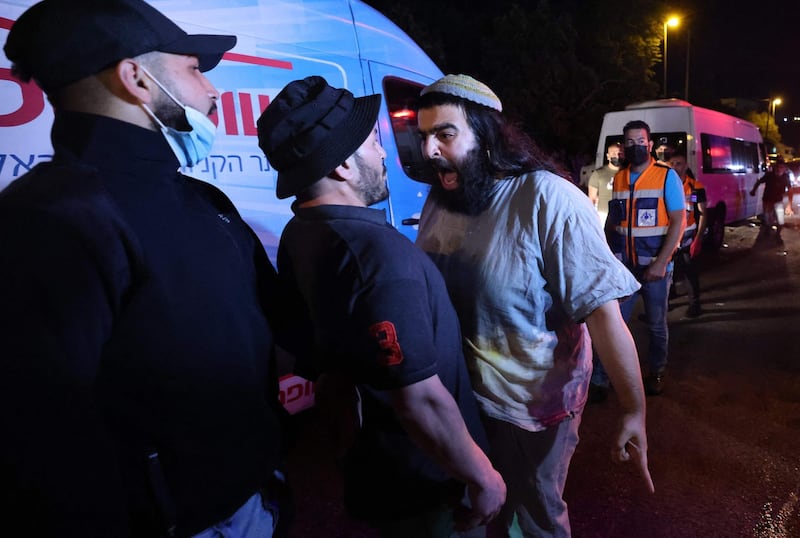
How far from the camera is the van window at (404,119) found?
13.7 feet

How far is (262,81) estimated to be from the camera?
3.11 metres

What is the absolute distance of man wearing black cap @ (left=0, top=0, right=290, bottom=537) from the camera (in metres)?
0.91

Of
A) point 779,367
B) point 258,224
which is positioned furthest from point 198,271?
point 779,367

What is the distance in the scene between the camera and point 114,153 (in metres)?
1.18

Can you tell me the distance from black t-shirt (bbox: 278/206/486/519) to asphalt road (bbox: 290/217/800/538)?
0.28m

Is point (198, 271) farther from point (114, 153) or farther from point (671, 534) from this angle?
point (671, 534)

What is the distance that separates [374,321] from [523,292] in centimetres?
63

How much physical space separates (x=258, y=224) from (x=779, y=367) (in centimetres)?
434

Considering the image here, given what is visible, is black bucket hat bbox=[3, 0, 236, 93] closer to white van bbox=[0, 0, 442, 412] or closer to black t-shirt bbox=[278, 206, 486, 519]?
black t-shirt bbox=[278, 206, 486, 519]

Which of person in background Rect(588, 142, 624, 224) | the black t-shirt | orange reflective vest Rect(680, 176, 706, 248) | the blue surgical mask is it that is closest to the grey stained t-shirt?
the black t-shirt

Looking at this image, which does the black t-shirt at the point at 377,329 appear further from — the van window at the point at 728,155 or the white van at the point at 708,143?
the van window at the point at 728,155

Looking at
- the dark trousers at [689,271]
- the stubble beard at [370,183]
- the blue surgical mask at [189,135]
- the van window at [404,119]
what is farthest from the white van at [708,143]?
the blue surgical mask at [189,135]

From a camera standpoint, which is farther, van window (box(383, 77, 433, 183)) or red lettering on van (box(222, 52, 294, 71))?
van window (box(383, 77, 433, 183))

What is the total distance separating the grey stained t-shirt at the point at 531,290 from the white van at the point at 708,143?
29.1 feet
